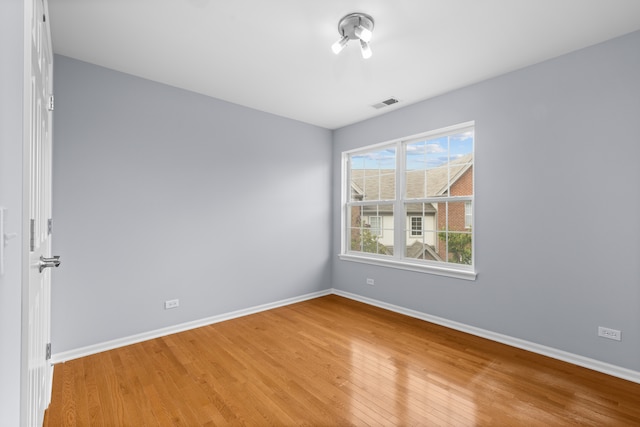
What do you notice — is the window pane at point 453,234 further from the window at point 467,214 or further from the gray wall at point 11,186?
the gray wall at point 11,186

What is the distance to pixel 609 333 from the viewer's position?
249 cm

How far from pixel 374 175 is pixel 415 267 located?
4.94 feet

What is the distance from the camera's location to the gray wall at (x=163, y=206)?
9.07 ft

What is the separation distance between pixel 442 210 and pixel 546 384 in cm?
197

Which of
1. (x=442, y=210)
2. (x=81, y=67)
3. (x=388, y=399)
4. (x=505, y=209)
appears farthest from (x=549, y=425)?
(x=81, y=67)

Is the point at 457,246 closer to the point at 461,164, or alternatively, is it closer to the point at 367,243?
the point at 461,164

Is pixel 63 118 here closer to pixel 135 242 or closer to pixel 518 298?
pixel 135 242

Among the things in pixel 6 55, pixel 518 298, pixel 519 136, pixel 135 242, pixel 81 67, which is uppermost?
pixel 81 67

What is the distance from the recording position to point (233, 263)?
3838 millimetres

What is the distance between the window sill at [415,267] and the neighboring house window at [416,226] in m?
0.40

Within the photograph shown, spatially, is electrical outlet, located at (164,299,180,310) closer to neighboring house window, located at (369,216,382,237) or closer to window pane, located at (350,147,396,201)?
neighboring house window, located at (369,216,382,237)

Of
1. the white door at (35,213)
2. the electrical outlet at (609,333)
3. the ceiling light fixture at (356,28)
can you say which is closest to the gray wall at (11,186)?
the white door at (35,213)

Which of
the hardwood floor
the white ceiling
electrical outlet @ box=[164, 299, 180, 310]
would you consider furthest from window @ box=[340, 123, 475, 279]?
electrical outlet @ box=[164, 299, 180, 310]

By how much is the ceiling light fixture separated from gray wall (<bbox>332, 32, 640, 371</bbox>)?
1.69 m
